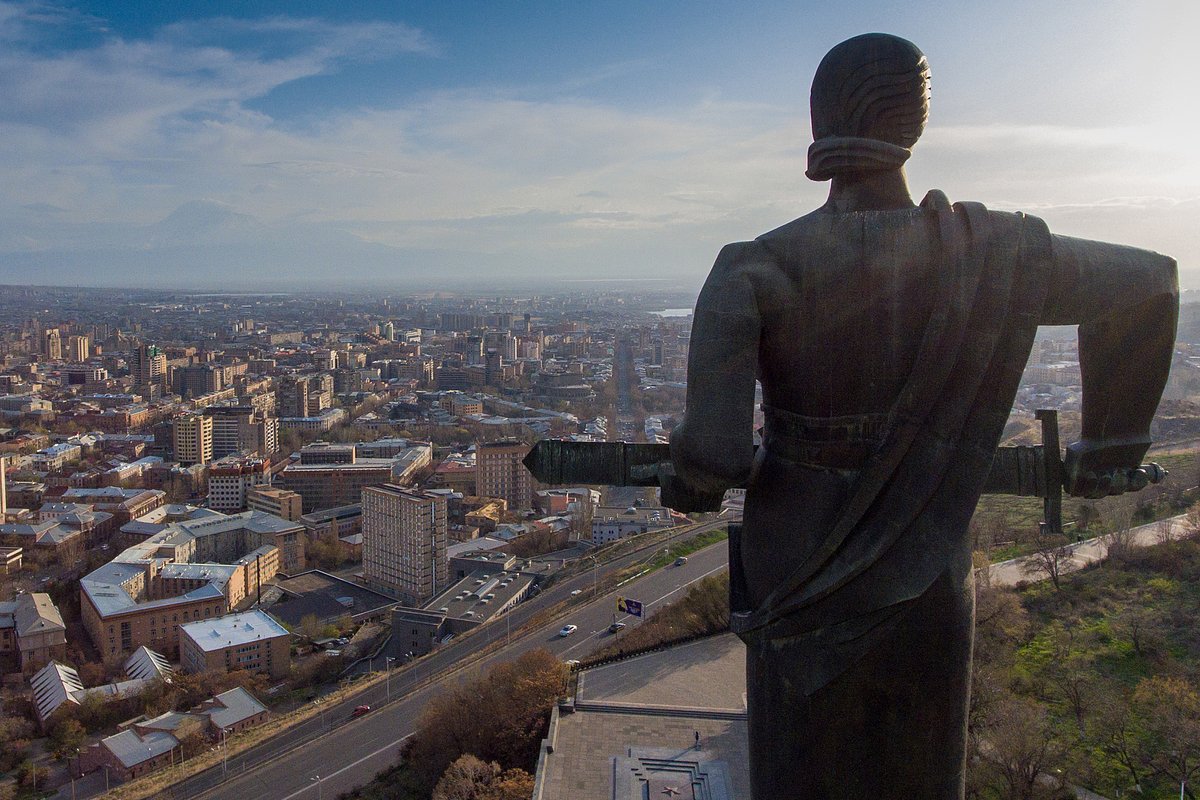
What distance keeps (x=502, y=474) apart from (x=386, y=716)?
15.7m

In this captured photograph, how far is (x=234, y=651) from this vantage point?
647 inches

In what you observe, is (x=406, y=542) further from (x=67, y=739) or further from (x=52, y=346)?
(x=52, y=346)

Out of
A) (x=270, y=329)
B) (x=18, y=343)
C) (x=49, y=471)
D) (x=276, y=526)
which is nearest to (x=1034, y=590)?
(x=276, y=526)

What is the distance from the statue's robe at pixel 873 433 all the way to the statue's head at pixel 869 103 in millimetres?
119

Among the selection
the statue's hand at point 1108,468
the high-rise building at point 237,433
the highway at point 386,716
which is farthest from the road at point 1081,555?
the high-rise building at point 237,433

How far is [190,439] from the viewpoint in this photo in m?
33.8

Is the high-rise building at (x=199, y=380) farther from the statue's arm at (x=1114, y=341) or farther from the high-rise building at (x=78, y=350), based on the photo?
the statue's arm at (x=1114, y=341)

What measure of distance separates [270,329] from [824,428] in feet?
284

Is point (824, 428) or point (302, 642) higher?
point (824, 428)

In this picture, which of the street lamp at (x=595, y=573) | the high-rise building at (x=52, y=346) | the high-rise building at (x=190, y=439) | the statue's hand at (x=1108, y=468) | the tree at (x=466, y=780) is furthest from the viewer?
the high-rise building at (x=52, y=346)

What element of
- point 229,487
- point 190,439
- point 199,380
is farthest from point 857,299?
point 199,380

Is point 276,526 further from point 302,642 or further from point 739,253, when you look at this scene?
point 739,253

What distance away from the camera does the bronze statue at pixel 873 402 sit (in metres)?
1.68

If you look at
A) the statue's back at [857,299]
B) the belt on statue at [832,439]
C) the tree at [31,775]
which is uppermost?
the statue's back at [857,299]
